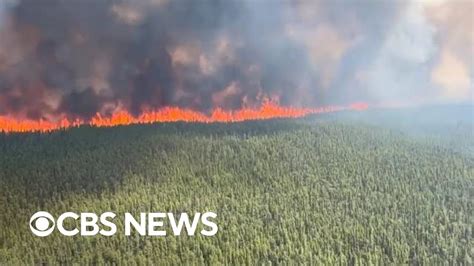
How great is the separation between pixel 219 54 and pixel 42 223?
4.40 ft

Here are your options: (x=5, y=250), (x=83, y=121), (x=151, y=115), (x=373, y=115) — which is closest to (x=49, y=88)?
(x=83, y=121)

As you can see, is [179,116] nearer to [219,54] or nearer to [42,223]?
[219,54]

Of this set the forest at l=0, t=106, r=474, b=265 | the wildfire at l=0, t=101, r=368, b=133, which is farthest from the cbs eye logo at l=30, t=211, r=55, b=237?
the wildfire at l=0, t=101, r=368, b=133

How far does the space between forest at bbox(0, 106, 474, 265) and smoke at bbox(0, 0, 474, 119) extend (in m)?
0.17

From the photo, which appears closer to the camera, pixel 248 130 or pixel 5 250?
pixel 5 250

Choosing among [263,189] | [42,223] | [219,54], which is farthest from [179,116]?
[42,223]

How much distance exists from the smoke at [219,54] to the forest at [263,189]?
0.56ft

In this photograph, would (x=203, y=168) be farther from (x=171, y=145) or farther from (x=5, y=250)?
(x=5, y=250)

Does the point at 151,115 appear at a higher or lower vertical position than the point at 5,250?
higher

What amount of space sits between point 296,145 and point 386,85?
2.07ft

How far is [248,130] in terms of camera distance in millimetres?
4668

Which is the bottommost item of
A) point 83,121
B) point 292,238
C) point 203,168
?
point 292,238

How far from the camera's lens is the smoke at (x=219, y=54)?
4.49 meters

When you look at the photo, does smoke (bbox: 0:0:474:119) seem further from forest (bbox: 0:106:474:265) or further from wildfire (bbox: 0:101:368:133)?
forest (bbox: 0:106:474:265)
